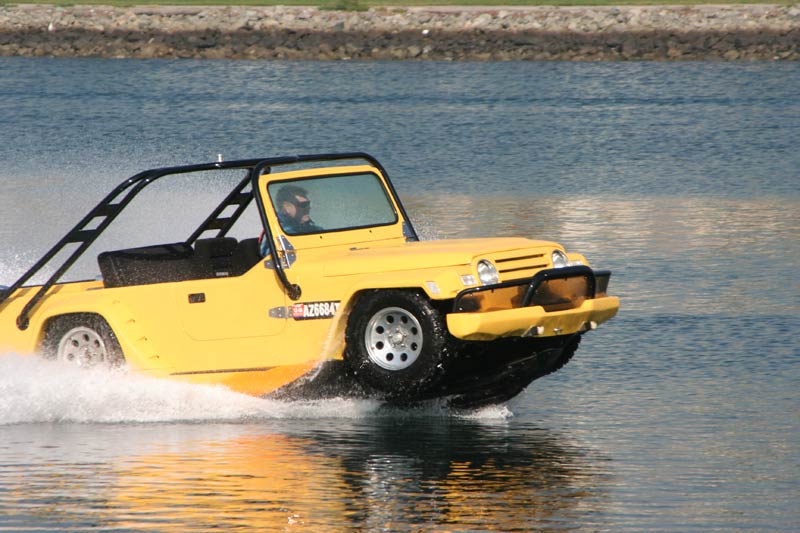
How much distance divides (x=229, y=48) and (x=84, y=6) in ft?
30.5

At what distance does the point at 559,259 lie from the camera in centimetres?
1094

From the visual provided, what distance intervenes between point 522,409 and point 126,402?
2.83 metres

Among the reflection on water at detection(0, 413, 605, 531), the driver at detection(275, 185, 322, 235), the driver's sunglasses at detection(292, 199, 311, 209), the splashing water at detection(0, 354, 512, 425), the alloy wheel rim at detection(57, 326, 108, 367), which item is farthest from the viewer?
the alloy wheel rim at detection(57, 326, 108, 367)

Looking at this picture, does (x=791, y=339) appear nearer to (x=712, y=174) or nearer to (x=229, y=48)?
(x=712, y=174)

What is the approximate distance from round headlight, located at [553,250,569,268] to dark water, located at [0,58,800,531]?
1.11 metres

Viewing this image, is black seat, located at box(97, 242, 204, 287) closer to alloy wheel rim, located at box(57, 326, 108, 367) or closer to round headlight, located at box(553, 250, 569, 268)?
alloy wheel rim, located at box(57, 326, 108, 367)

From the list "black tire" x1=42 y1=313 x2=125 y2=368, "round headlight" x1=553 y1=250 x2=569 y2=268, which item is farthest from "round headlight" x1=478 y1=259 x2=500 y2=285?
"black tire" x1=42 y1=313 x2=125 y2=368

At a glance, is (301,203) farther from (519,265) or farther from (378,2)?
(378,2)

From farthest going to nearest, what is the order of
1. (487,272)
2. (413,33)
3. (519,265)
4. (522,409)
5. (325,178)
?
(413,33)
(325,178)
(522,409)
(519,265)
(487,272)

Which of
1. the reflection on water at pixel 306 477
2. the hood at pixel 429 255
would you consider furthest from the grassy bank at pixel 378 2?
the reflection on water at pixel 306 477

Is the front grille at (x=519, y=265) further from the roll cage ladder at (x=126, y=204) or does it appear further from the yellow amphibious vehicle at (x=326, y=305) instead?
the roll cage ladder at (x=126, y=204)

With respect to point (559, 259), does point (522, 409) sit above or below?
below

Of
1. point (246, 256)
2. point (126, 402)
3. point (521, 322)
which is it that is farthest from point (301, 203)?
point (521, 322)

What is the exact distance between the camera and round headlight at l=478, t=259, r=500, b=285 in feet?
33.8
